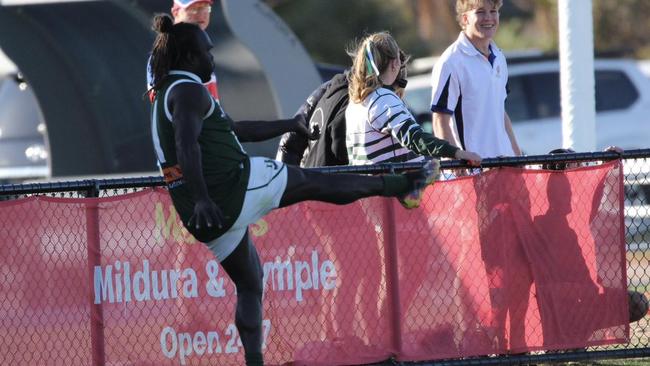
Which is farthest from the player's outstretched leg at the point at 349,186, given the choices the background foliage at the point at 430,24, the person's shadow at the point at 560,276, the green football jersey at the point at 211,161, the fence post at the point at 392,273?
the background foliage at the point at 430,24

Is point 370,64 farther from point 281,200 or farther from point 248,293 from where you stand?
point 248,293

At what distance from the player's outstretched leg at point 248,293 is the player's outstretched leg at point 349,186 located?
1.01 ft

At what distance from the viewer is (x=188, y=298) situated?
7.33 metres

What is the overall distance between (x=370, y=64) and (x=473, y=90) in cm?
78

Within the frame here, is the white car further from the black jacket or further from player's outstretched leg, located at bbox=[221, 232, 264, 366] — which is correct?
player's outstretched leg, located at bbox=[221, 232, 264, 366]

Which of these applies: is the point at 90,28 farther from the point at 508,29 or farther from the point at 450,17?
the point at 508,29

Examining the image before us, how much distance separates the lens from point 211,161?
6.20m

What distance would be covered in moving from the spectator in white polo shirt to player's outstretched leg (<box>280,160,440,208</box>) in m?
1.31

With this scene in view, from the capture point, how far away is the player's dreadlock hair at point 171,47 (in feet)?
20.5

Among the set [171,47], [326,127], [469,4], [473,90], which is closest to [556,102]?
[469,4]

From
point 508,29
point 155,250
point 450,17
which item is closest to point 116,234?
point 155,250

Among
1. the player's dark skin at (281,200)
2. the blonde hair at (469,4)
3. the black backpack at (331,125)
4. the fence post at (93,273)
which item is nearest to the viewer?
the player's dark skin at (281,200)

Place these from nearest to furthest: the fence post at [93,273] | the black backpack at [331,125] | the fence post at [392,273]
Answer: the fence post at [93,273], the fence post at [392,273], the black backpack at [331,125]

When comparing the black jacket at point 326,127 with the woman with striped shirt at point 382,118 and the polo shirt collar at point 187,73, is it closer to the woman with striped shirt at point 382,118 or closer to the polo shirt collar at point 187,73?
the woman with striped shirt at point 382,118
